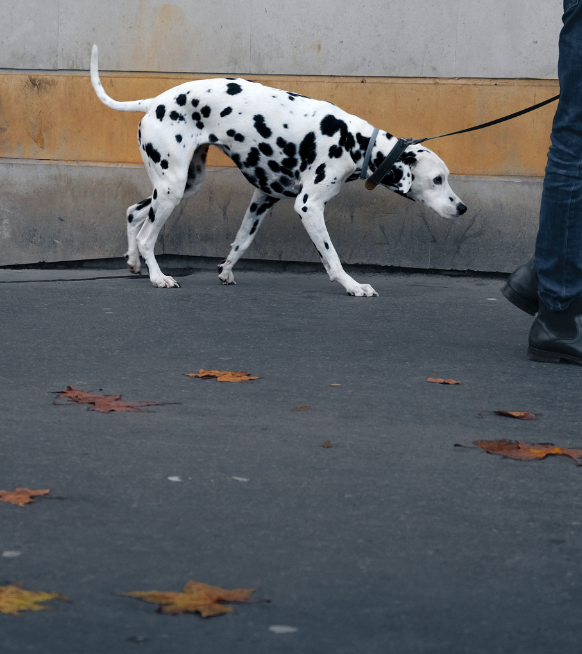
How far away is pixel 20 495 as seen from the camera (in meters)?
2.70

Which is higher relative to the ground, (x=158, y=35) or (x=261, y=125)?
(x=158, y=35)

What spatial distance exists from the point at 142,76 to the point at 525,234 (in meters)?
3.13

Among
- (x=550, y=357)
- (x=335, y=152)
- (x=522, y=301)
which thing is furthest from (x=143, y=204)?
(x=550, y=357)

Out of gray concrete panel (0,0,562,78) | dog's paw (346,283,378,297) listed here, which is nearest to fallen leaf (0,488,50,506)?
dog's paw (346,283,378,297)

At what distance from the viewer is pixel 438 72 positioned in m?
7.79

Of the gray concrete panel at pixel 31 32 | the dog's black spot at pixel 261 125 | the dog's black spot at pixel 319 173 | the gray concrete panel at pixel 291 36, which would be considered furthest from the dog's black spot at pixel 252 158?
the gray concrete panel at pixel 31 32

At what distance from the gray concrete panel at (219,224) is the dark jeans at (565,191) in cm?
326

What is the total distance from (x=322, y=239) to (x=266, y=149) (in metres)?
0.70

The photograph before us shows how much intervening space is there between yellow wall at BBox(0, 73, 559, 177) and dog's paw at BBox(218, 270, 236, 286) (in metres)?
1.18

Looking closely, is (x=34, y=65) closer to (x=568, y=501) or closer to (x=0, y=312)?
(x=0, y=312)

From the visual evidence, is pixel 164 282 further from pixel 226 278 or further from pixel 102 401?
pixel 102 401

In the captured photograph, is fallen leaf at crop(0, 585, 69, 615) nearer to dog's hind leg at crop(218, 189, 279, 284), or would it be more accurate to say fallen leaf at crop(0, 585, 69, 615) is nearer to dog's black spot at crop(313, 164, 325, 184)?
dog's black spot at crop(313, 164, 325, 184)

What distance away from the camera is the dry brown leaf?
10.5 feet

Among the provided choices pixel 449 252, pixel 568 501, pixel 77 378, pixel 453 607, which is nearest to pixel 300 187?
pixel 449 252
